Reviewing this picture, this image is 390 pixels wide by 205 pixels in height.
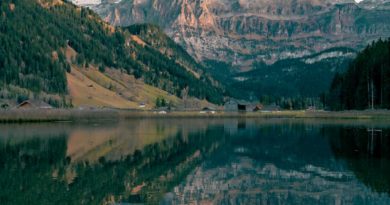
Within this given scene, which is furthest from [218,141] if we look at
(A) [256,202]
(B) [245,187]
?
(A) [256,202]

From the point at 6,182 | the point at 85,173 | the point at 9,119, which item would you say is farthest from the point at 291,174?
the point at 9,119

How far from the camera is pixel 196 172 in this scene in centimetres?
6331

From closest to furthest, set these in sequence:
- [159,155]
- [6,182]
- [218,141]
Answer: [6,182] < [159,155] < [218,141]

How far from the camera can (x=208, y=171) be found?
209 ft

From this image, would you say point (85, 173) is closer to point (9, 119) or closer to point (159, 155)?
point (159, 155)

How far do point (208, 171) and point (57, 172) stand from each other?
50.0 feet

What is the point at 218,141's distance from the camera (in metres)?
104

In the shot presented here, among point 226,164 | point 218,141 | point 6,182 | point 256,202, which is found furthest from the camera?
point 218,141

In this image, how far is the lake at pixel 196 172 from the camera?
4831 cm

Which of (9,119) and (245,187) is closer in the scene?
(245,187)

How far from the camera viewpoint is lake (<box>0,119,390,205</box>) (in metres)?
48.3

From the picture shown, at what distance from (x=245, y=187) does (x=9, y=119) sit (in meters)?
149

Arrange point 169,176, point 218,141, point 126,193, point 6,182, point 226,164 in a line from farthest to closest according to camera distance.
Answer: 1. point 218,141
2. point 226,164
3. point 169,176
4. point 6,182
5. point 126,193

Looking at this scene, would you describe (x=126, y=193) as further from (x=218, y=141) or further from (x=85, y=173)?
(x=218, y=141)
